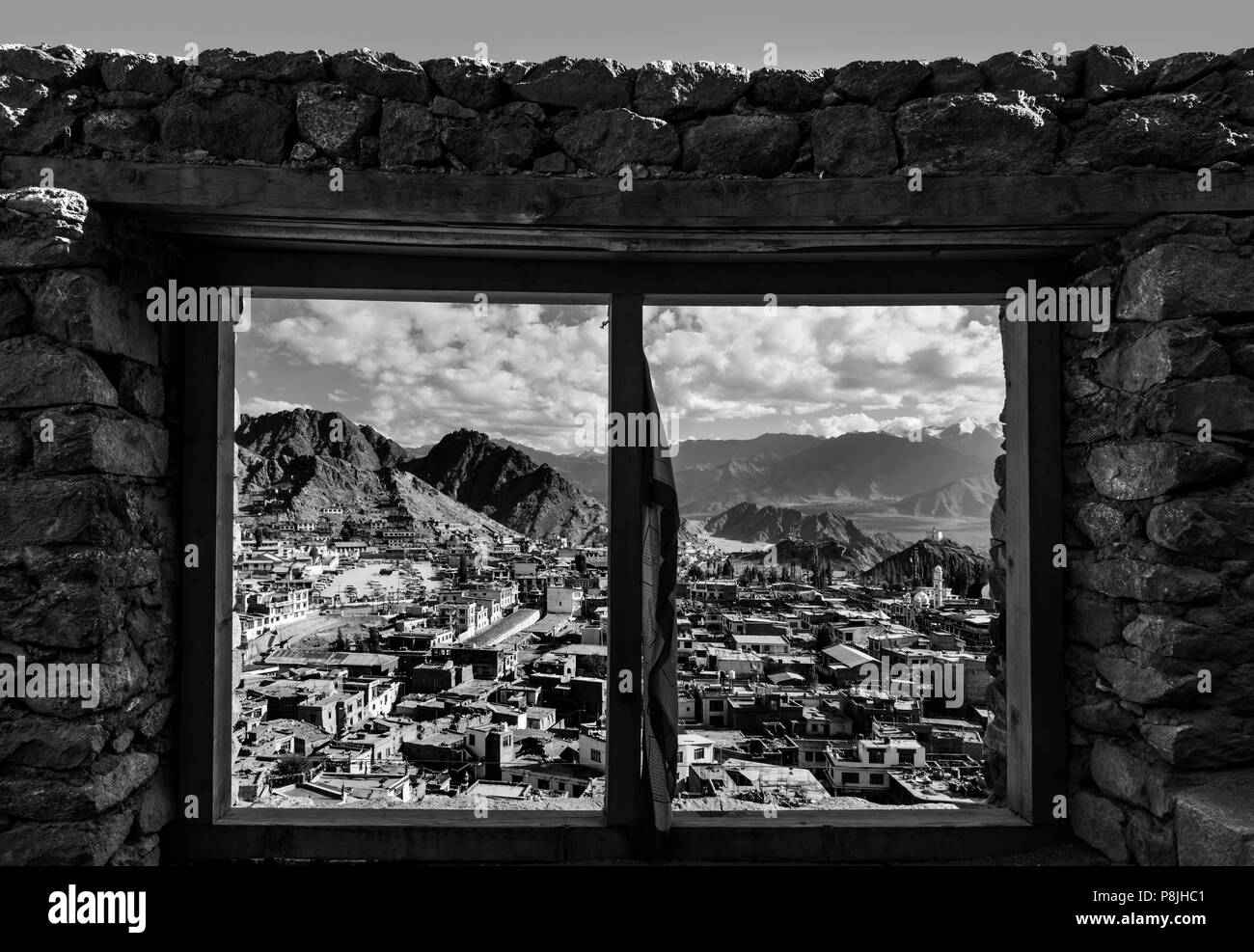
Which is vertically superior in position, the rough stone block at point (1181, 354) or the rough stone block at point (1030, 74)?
the rough stone block at point (1030, 74)

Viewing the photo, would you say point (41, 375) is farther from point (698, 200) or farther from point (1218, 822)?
point (1218, 822)

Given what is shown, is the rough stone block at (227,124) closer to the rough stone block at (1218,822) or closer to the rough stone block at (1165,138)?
the rough stone block at (1165,138)

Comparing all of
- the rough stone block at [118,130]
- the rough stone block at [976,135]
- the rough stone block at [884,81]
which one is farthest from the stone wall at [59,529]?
the rough stone block at [976,135]

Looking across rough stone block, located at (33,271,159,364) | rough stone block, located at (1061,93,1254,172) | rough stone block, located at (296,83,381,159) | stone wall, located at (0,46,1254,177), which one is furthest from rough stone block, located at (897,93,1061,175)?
rough stone block, located at (33,271,159,364)

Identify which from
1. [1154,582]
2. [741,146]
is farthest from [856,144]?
[1154,582]

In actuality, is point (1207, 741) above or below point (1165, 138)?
below

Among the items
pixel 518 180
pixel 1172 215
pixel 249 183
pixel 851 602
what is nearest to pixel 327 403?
pixel 249 183
